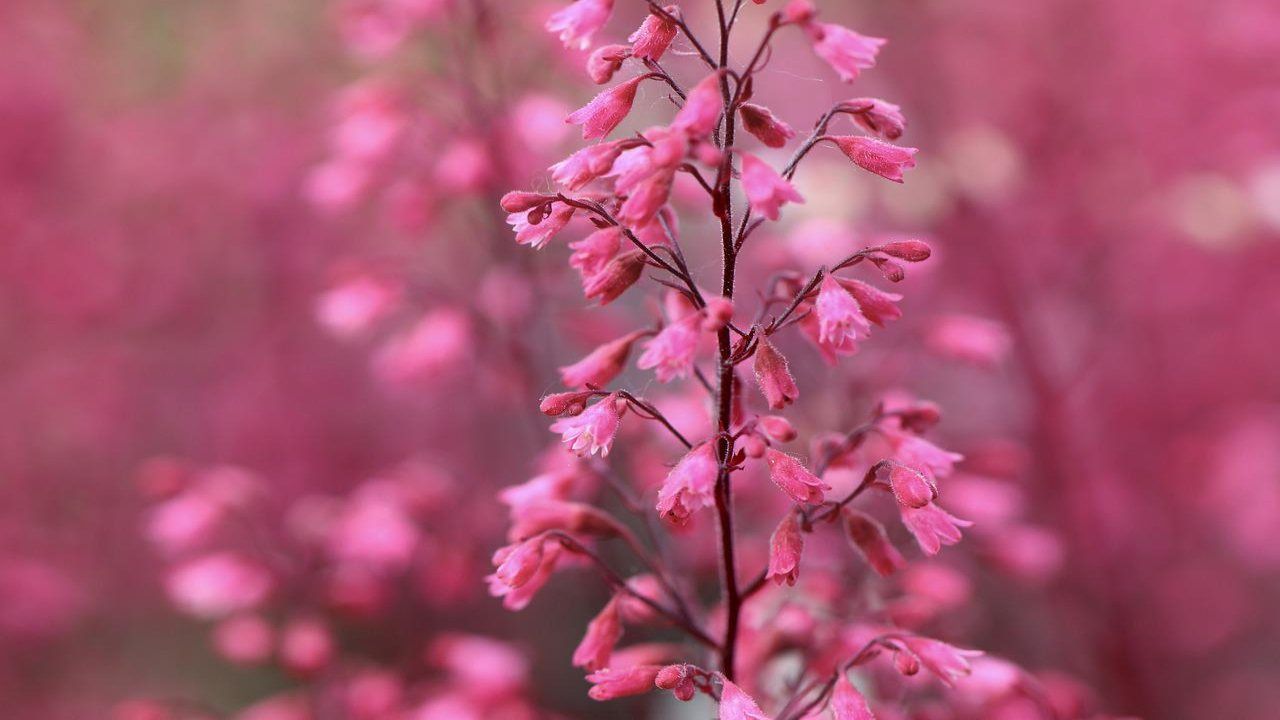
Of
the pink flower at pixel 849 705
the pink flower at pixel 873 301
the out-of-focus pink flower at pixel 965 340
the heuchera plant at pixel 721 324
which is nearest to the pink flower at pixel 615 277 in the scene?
the heuchera plant at pixel 721 324

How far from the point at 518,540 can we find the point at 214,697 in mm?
3188

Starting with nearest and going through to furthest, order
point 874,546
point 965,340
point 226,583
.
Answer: point 874,546
point 965,340
point 226,583

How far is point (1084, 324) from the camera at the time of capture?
11.0 feet

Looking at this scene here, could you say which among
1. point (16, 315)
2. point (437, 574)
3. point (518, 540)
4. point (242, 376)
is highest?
point (16, 315)

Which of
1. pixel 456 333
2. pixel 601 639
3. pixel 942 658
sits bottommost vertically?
pixel 942 658

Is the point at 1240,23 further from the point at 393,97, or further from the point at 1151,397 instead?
the point at 393,97

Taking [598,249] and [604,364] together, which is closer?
[598,249]

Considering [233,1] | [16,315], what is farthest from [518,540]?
[233,1]

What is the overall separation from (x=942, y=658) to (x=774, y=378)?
40 cm

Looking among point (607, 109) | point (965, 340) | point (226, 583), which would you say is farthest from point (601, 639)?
point (226, 583)

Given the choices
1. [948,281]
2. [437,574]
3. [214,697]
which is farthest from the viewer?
[214,697]

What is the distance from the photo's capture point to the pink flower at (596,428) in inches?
43.9

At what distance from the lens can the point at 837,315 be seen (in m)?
1.05

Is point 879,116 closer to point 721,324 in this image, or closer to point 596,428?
point 721,324
